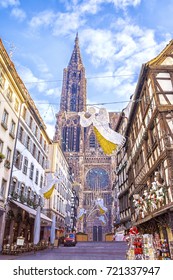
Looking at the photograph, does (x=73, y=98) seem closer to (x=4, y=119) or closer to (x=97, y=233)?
(x=97, y=233)

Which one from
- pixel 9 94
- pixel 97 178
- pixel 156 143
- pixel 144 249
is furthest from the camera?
pixel 97 178

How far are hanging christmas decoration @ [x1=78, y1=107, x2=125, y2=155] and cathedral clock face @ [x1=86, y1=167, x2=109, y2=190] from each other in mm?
49662

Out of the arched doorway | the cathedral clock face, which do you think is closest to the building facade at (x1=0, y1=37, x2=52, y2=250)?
the arched doorway

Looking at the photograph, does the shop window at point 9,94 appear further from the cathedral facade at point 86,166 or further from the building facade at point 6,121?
the cathedral facade at point 86,166

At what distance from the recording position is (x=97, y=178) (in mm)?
61281

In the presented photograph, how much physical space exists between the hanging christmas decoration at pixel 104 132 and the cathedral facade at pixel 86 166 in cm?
3923

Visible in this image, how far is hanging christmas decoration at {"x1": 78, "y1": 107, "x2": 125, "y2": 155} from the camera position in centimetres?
1092

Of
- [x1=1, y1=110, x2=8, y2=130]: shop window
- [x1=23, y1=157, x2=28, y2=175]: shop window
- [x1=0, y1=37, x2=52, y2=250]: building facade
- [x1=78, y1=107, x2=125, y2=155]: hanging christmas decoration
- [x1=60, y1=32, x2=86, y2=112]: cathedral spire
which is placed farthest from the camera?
[x1=60, y1=32, x2=86, y2=112]: cathedral spire

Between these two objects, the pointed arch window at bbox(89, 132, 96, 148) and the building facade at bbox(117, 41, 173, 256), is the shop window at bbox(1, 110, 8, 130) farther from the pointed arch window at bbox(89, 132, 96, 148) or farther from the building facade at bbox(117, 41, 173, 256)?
the pointed arch window at bbox(89, 132, 96, 148)

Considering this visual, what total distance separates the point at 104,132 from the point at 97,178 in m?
51.4

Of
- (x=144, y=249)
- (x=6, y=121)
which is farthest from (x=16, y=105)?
(x=144, y=249)

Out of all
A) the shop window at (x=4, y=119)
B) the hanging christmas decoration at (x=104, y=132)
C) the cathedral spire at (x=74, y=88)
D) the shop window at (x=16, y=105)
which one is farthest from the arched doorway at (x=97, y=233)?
the hanging christmas decoration at (x=104, y=132)

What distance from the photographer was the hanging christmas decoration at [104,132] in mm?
10922
